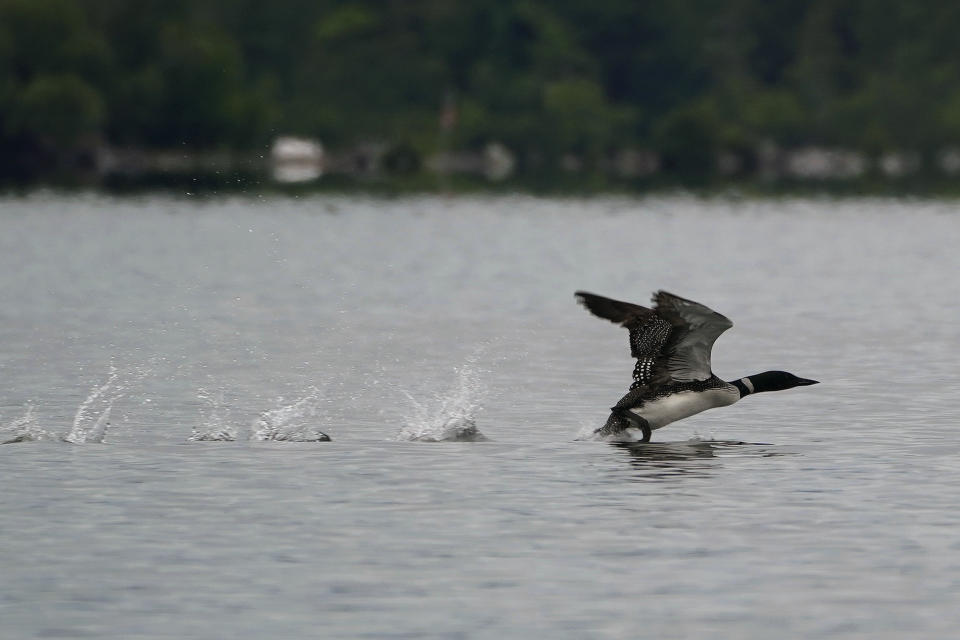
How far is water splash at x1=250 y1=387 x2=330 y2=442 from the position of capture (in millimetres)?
19656

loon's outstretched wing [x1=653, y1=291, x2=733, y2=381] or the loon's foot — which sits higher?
loon's outstretched wing [x1=653, y1=291, x2=733, y2=381]

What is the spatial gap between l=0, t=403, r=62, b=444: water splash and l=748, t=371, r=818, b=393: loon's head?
6015mm

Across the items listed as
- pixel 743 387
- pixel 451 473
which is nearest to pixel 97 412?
pixel 451 473

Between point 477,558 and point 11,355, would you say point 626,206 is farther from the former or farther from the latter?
point 477,558

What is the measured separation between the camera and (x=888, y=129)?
18412cm

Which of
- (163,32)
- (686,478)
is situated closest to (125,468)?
(686,478)

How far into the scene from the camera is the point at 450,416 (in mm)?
20375

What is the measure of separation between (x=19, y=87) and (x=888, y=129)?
2947 inches

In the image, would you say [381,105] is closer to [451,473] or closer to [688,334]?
[688,334]

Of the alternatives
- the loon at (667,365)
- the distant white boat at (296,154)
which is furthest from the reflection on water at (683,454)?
the distant white boat at (296,154)

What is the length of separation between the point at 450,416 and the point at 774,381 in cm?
292

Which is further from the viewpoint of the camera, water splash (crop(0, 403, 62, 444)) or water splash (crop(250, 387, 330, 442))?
water splash (crop(250, 387, 330, 442))

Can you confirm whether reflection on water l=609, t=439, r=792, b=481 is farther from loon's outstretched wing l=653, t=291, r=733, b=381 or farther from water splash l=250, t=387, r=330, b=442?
water splash l=250, t=387, r=330, b=442

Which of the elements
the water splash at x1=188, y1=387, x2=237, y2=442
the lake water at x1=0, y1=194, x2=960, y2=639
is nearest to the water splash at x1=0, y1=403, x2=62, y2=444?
the lake water at x1=0, y1=194, x2=960, y2=639
